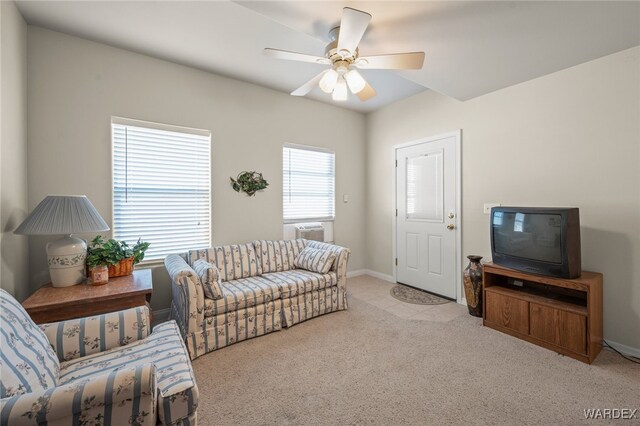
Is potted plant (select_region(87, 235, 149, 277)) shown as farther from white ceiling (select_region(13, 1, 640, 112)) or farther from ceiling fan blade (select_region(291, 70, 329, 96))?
ceiling fan blade (select_region(291, 70, 329, 96))

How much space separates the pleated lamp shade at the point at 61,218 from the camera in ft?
6.26

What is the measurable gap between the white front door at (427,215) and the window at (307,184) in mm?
1068

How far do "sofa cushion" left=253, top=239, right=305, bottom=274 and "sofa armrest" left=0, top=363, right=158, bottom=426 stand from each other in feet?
7.12

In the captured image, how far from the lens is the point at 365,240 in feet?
15.8

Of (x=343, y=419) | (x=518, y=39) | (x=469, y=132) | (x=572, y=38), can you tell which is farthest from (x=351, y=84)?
(x=343, y=419)

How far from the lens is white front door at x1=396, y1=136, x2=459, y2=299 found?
3.55 m

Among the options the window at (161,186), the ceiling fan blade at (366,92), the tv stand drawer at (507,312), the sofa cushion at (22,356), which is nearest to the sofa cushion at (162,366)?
the sofa cushion at (22,356)

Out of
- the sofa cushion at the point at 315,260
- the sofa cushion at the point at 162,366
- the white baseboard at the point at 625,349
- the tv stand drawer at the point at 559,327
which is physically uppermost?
the sofa cushion at the point at 315,260

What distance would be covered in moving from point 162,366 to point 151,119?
8.15 ft

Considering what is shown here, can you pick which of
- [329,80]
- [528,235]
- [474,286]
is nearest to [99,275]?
[329,80]

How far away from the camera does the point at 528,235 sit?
2482mm

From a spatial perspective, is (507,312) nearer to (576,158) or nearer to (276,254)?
(576,158)

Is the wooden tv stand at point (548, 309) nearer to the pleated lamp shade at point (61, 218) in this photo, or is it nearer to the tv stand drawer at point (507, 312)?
the tv stand drawer at point (507, 312)

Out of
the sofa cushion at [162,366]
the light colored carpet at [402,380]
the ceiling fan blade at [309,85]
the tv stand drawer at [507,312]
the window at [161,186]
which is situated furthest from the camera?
the window at [161,186]
